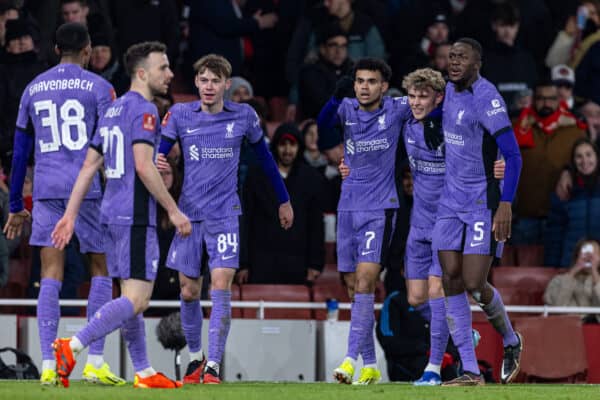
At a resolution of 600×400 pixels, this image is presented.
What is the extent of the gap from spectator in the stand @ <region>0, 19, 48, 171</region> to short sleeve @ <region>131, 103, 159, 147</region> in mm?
6108

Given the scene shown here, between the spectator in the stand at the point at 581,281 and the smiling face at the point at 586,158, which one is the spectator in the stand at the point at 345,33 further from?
the spectator in the stand at the point at 581,281

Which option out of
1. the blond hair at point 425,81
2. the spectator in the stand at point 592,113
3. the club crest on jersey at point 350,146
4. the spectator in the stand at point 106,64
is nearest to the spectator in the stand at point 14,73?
the spectator in the stand at point 106,64

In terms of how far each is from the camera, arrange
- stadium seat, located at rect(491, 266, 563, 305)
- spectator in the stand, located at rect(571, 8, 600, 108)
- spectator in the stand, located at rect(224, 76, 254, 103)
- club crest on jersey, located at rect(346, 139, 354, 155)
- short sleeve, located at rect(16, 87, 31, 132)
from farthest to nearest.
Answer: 1. spectator in the stand, located at rect(571, 8, 600, 108)
2. spectator in the stand, located at rect(224, 76, 254, 103)
3. stadium seat, located at rect(491, 266, 563, 305)
4. club crest on jersey, located at rect(346, 139, 354, 155)
5. short sleeve, located at rect(16, 87, 31, 132)

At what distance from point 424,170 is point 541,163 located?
219 inches

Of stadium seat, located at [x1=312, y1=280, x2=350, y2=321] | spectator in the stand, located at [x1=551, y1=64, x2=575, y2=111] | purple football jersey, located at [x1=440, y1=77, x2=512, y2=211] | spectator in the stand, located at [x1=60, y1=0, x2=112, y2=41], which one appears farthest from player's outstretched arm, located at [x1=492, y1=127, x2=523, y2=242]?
spectator in the stand, located at [x1=551, y1=64, x2=575, y2=111]

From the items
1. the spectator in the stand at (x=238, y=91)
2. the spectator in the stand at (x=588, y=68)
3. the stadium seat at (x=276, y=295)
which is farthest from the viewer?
the spectator in the stand at (x=588, y=68)

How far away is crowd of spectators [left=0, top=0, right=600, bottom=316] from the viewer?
16.8 meters

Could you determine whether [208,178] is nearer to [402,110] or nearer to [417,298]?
[402,110]

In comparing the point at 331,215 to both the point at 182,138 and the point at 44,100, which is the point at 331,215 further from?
the point at 44,100

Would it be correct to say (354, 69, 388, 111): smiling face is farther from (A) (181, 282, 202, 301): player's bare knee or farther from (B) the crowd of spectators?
(B) the crowd of spectators

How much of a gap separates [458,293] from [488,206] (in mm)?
727

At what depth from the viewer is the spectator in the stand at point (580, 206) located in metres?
17.6

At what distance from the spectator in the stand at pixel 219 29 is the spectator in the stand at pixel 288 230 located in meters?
2.89

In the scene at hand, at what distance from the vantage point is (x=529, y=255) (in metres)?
18.4
